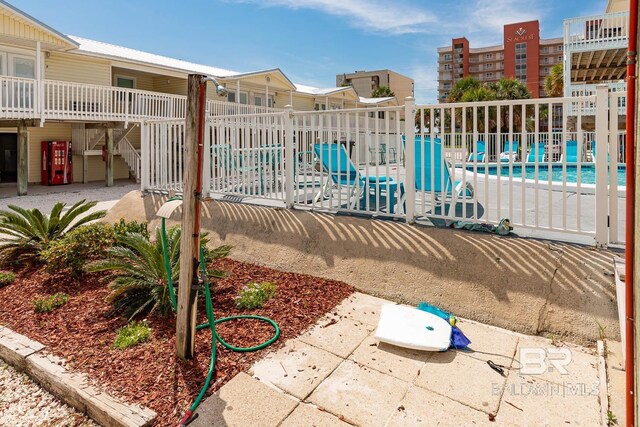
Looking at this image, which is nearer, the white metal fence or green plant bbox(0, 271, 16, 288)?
the white metal fence

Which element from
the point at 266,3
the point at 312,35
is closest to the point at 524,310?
the point at 266,3

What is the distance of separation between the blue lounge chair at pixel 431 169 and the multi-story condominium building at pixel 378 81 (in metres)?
67.2

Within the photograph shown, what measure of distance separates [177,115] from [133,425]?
14.9 metres

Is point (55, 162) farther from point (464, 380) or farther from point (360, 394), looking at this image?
point (464, 380)

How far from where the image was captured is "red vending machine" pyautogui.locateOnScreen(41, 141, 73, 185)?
1368 cm

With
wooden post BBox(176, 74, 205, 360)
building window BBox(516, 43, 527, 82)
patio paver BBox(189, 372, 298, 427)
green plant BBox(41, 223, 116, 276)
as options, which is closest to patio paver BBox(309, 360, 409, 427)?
patio paver BBox(189, 372, 298, 427)

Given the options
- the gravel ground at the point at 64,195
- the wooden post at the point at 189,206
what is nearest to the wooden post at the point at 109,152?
the gravel ground at the point at 64,195

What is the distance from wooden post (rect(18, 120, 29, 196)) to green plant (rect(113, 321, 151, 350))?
1115 cm

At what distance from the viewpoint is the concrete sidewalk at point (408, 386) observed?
209cm

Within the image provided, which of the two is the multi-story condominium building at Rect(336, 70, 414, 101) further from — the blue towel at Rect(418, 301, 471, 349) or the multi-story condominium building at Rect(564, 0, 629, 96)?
the blue towel at Rect(418, 301, 471, 349)

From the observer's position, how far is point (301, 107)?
2473cm

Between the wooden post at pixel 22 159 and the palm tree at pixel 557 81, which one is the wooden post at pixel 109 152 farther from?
the palm tree at pixel 557 81

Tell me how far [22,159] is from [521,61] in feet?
236

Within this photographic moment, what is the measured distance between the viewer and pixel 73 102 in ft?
41.1
